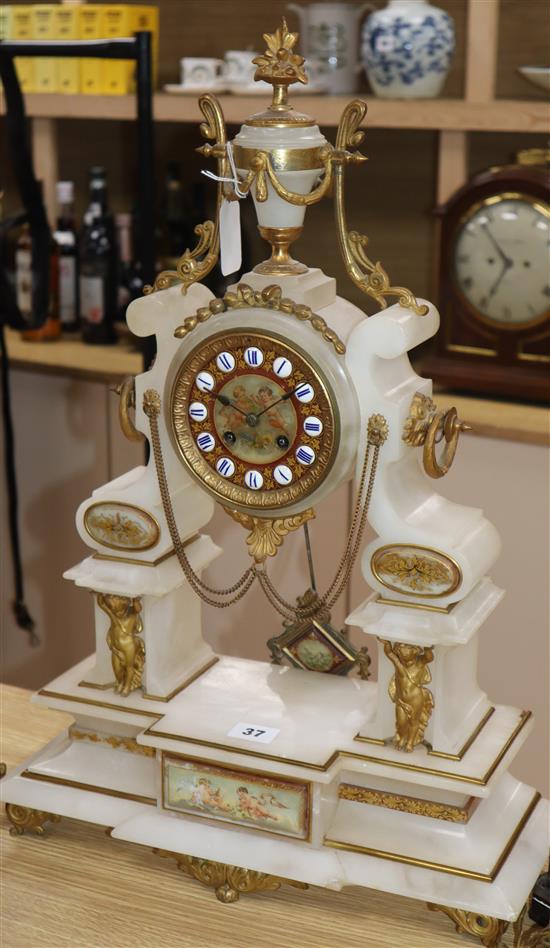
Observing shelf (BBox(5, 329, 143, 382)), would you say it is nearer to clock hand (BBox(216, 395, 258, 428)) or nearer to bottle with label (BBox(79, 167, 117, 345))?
bottle with label (BBox(79, 167, 117, 345))

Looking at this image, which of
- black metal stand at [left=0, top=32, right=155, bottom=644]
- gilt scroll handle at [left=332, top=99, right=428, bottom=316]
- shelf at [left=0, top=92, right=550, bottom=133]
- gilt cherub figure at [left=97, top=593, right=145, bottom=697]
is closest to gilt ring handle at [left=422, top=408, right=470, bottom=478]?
gilt scroll handle at [left=332, top=99, right=428, bottom=316]

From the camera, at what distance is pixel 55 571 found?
2.99 meters

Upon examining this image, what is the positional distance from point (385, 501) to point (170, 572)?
10.3 inches

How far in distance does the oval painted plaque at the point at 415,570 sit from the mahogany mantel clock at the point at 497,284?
4.36 ft

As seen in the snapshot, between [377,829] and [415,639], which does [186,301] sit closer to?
[415,639]

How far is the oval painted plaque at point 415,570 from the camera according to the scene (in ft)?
3.92

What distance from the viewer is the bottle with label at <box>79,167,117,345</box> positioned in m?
2.90

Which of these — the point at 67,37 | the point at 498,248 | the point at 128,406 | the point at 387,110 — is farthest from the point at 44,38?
the point at 128,406

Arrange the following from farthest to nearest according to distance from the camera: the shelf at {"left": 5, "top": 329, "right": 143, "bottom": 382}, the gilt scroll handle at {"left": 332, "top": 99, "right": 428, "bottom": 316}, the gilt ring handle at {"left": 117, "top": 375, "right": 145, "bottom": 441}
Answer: the shelf at {"left": 5, "top": 329, "right": 143, "bottom": 382} → the gilt ring handle at {"left": 117, "top": 375, "right": 145, "bottom": 441} → the gilt scroll handle at {"left": 332, "top": 99, "right": 428, "bottom": 316}

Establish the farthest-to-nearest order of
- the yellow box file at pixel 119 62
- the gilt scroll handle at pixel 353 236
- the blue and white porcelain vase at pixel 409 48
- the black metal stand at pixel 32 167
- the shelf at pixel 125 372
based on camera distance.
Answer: the yellow box file at pixel 119 62
the blue and white porcelain vase at pixel 409 48
the shelf at pixel 125 372
the black metal stand at pixel 32 167
the gilt scroll handle at pixel 353 236

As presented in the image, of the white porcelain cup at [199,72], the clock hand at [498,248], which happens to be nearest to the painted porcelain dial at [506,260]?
the clock hand at [498,248]

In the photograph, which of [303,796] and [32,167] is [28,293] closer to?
[32,167]

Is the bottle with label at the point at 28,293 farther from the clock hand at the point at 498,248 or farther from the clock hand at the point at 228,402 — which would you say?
the clock hand at the point at 228,402

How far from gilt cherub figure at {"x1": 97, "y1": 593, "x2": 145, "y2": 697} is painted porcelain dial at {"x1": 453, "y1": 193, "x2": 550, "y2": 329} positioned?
1337mm
